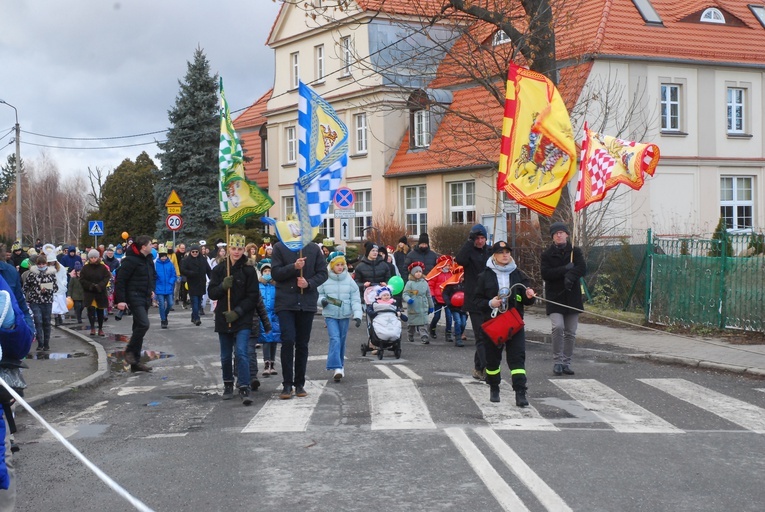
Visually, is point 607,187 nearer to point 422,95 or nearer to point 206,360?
point 206,360

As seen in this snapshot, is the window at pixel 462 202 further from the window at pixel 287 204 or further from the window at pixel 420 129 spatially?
the window at pixel 287 204

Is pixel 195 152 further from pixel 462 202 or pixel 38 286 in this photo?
pixel 38 286

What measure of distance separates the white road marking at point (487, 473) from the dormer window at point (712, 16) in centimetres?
3027

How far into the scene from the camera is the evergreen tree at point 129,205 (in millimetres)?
57906

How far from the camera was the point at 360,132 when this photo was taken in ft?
136

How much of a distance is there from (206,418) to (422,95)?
1537 cm

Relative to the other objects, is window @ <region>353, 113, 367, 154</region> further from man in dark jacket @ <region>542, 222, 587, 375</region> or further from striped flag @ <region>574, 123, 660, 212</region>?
man in dark jacket @ <region>542, 222, 587, 375</region>

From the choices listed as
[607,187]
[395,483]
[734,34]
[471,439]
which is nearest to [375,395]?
[471,439]

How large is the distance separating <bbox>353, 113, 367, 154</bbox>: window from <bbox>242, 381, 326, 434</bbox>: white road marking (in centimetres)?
3070

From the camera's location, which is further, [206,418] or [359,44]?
[359,44]

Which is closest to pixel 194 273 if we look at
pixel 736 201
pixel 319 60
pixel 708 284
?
pixel 708 284

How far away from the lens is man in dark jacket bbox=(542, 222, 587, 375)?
12250 mm

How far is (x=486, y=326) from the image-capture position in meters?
9.84

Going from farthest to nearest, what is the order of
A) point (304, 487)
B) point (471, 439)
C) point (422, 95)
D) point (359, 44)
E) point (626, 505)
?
point (359, 44) → point (422, 95) → point (471, 439) → point (304, 487) → point (626, 505)
